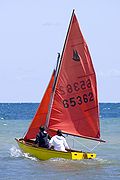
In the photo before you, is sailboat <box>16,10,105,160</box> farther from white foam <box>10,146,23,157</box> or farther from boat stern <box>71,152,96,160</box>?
white foam <box>10,146,23,157</box>

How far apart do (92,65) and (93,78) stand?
→ 50 cm

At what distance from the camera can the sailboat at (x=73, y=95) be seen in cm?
2580

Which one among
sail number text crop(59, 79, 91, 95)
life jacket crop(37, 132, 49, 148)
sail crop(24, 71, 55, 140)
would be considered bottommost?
life jacket crop(37, 132, 49, 148)

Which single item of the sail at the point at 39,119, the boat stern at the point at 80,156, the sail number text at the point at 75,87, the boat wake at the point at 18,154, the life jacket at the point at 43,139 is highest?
the sail number text at the point at 75,87

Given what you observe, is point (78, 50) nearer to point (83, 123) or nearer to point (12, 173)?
point (83, 123)

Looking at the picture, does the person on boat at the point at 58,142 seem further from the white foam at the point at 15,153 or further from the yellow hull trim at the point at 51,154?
the white foam at the point at 15,153

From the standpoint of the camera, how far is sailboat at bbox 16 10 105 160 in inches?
1016

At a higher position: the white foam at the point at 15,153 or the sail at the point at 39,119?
the sail at the point at 39,119

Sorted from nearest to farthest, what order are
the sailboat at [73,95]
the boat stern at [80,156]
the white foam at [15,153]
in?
1. the boat stern at [80,156]
2. the sailboat at [73,95]
3. the white foam at [15,153]

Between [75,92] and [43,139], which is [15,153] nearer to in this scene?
[43,139]

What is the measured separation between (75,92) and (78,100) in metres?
0.34

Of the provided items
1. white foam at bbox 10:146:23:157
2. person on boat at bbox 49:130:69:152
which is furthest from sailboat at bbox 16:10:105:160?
white foam at bbox 10:146:23:157

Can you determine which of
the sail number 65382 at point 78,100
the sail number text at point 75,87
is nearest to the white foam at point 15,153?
the sail number 65382 at point 78,100

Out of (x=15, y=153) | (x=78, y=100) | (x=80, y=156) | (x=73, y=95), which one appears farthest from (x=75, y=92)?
(x=15, y=153)
